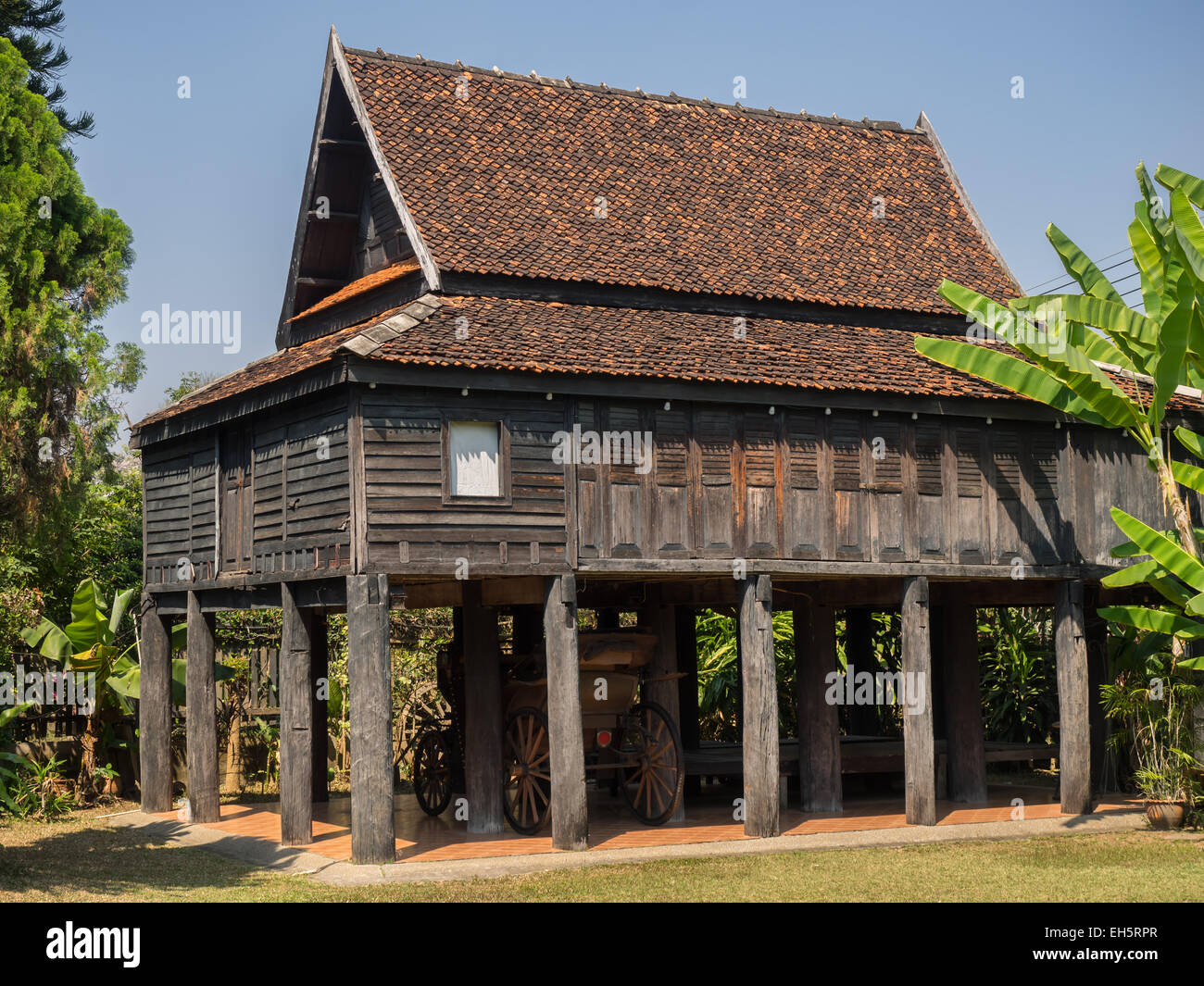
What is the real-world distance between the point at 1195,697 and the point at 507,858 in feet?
30.1

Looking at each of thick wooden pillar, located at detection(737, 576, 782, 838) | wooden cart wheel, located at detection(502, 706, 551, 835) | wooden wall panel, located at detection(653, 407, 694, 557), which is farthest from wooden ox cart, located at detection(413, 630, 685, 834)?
wooden wall panel, located at detection(653, 407, 694, 557)

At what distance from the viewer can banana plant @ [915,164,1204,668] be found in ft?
55.0

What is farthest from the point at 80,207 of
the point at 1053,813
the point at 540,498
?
the point at 1053,813

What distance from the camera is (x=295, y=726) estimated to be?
56.1ft

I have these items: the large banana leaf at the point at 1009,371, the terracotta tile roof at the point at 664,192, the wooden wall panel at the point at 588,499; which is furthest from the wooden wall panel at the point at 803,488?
the wooden wall panel at the point at 588,499

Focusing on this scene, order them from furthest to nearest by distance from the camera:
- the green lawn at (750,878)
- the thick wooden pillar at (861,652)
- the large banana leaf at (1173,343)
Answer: the thick wooden pillar at (861,652)
the large banana leaf at (1173,343)
the green lawn at (750,878)

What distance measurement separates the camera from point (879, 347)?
1998cm

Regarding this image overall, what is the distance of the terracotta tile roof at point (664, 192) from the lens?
19406mm

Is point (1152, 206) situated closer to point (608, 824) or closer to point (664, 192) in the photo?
point (664, 192)

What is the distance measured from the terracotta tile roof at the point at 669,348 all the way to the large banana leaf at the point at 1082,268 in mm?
1709

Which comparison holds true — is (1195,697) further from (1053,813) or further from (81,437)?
(81,437)

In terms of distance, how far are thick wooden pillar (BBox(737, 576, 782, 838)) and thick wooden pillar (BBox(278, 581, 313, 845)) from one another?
511 centimetres

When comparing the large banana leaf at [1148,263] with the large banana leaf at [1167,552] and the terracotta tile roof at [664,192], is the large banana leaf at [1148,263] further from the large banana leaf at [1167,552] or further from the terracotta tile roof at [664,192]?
the terracotta tile roof at [664,192]

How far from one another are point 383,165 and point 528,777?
792cm
